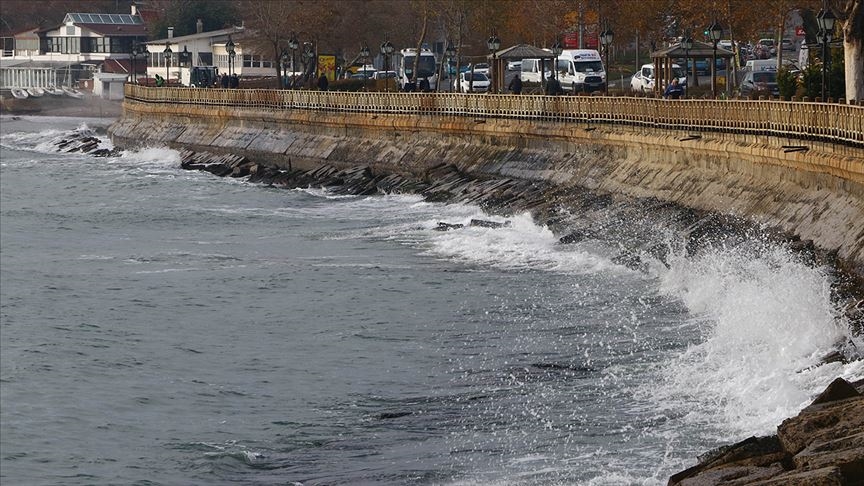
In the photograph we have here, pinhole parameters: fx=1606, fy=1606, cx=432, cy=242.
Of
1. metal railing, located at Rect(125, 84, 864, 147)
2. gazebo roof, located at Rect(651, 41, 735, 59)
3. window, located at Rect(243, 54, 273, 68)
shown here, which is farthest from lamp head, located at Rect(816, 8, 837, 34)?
window, located at Rect(243, 54, 273, 68)

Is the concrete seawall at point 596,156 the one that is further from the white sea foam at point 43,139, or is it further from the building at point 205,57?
the building at point 205,57

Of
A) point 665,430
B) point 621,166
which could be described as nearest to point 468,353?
point 665,430

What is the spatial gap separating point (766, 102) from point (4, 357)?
1573 centimetres

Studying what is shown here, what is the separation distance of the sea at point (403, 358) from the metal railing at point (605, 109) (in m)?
2.88

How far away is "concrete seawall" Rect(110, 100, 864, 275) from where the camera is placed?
1053 inches

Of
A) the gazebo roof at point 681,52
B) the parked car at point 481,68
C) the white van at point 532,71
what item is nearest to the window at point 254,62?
the parked car at point 481,68

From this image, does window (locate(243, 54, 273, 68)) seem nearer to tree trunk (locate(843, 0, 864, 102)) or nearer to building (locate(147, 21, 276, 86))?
building (locate(147, 21, 276, 86))

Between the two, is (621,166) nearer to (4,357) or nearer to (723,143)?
(723,143)

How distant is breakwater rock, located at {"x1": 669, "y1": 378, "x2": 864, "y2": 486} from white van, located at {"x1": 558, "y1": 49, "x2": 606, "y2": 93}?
4987 cm

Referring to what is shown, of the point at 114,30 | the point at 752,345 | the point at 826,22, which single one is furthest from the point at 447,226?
the point at 114,30

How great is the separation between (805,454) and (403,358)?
36.3 feet

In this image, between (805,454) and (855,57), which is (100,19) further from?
(805,454)

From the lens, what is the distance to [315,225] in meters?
42.8

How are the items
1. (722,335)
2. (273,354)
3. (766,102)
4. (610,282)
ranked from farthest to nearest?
1. (766,102)
2. (610,282)
3. (273,354)
4. (722,335)
